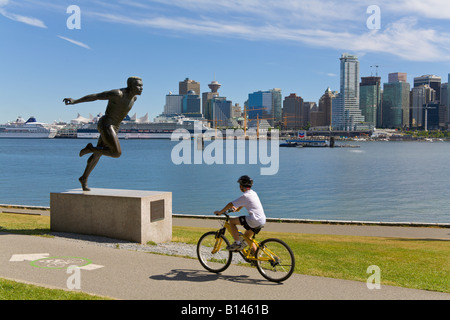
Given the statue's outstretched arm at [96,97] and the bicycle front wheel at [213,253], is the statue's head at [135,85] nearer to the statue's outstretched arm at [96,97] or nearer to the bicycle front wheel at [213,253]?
the statue's outstretched arm at [96,97]

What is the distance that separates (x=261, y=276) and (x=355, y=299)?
1495mm

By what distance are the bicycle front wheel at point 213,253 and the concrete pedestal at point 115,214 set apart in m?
2.48

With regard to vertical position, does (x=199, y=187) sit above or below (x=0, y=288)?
below

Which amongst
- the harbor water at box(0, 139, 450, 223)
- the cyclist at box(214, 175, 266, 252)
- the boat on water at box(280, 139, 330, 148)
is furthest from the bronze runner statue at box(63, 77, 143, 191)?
the boat on water at box(280, 139, 330, 148)

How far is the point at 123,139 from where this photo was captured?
184125mm

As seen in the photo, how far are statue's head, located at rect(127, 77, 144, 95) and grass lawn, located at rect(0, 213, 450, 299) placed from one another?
3329 mm

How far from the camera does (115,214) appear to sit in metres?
9.66

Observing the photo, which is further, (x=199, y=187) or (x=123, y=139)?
(x=123, y=139)

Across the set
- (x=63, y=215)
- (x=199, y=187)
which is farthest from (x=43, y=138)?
(x=63, y=215)

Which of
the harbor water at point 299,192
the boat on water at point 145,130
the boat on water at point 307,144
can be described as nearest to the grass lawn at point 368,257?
the harbor water at point 299,192

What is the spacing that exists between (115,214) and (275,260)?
4.31 m
